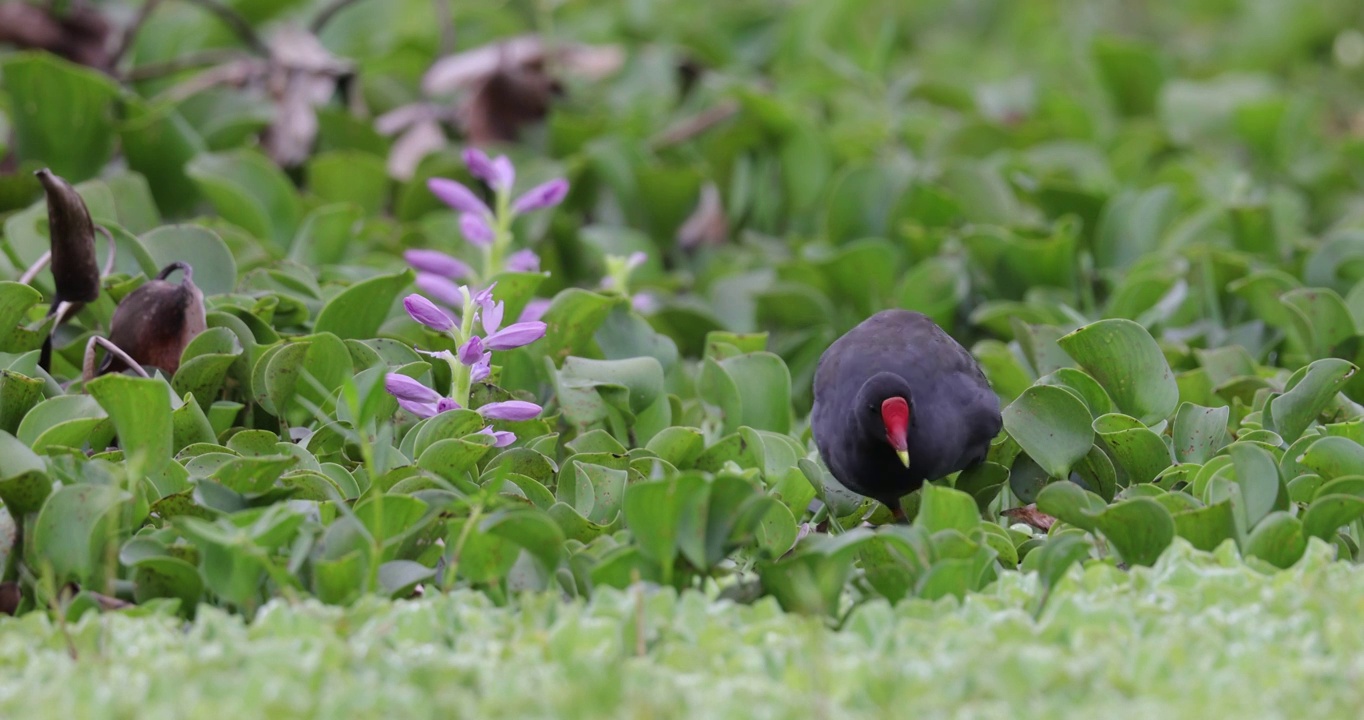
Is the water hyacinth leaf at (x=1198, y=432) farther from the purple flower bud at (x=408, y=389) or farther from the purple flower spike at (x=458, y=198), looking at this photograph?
the purple flower spike at (x=458, y=198)

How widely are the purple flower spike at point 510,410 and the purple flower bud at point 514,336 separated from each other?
0.33ft

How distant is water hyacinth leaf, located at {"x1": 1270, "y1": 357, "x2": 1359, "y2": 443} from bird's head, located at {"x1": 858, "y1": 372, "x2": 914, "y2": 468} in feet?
2.15

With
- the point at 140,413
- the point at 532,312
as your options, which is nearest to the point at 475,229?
the point at 532,312

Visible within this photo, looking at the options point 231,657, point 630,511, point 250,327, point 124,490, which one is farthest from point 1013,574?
point 250,327

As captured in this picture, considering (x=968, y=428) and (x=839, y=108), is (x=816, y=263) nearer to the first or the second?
(x=968, y=428)

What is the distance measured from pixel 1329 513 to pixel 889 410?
28.1 inches

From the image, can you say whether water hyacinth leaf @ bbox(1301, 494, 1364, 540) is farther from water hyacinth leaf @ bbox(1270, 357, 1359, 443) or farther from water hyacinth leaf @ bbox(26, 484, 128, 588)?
water hyacinth leaf @ bbox(26, 484, 128, 588)

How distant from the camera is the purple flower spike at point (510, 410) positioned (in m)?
2.55

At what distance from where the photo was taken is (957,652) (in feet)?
6.29

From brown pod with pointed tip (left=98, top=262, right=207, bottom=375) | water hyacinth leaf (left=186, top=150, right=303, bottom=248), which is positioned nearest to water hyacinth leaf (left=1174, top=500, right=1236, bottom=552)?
brown pod with pointed tip (left=98, top=262, right=207, bottom=375)

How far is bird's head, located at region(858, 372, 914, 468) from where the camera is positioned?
2.54m

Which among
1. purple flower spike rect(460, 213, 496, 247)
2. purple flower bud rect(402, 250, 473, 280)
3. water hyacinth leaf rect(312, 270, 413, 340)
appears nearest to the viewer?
water hyacinth leaf rect(312, 270, 413, 340)

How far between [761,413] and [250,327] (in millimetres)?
1024

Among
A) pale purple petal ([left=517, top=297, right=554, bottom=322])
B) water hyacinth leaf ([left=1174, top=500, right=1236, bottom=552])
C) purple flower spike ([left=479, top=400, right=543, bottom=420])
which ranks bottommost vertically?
pale purple petal ([left=517, top=297, right=554, bottom=322])
